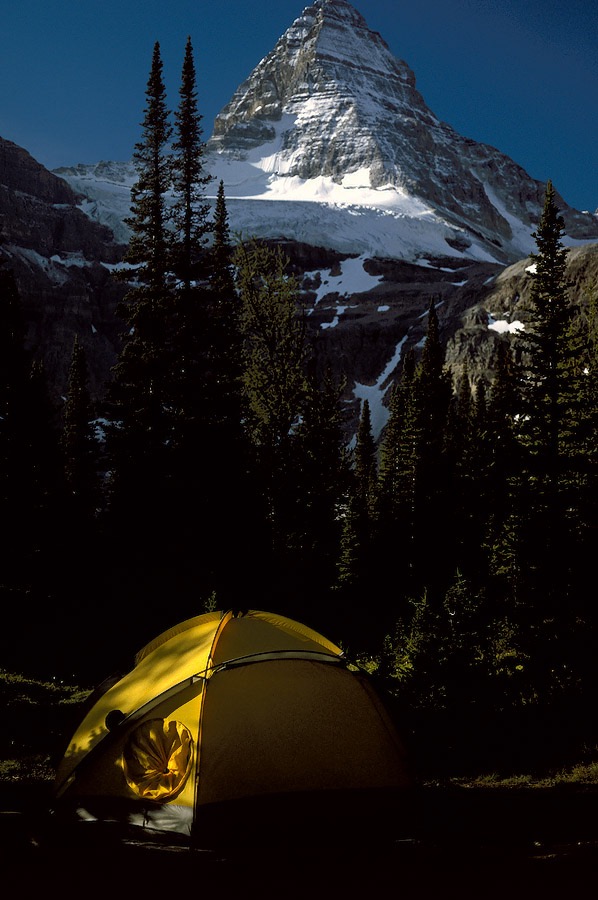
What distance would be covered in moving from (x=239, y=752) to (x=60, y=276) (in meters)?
185

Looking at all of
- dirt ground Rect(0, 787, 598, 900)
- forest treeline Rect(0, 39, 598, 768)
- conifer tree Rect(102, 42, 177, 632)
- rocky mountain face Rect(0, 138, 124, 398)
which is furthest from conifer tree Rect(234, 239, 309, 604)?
rocky mountain face Rect(0, 138, 124, 398)

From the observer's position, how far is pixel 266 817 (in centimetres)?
743

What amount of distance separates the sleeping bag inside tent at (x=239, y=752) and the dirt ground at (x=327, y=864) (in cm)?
26

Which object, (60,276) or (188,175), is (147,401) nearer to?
(188,175)

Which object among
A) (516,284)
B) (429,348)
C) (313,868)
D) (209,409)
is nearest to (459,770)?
(313,868)

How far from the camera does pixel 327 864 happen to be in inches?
243

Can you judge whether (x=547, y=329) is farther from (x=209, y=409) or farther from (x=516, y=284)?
(x=516, y=284)

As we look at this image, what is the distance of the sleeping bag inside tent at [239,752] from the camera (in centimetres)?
744

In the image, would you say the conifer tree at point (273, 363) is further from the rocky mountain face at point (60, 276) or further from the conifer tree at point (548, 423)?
the rocky mountain face at point (60, 276)

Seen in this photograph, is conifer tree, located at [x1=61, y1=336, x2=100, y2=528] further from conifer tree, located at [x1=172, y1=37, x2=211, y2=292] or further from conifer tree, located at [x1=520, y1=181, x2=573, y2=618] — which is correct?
conifer tree, located at [x1=520, y1=181, x2=573, y2=618]

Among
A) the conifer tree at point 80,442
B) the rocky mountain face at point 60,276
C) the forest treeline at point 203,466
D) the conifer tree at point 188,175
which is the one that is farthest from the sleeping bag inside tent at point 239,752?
the rocky mountain face at point 60,276

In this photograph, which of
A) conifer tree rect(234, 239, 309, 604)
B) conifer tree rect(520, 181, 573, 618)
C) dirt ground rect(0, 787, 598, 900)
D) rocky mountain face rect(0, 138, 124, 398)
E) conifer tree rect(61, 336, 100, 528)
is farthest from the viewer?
rocky mountain face rect(0, 138, 124, 398)

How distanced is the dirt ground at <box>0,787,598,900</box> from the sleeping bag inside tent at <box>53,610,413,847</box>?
0.26m

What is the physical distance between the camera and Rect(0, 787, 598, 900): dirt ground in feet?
18.0
